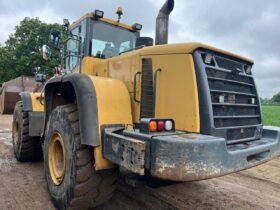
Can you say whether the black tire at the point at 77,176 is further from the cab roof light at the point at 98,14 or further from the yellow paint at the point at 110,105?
the cab roof light at the point at 98,14

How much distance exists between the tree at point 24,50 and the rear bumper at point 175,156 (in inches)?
1068

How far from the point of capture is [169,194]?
379 cm

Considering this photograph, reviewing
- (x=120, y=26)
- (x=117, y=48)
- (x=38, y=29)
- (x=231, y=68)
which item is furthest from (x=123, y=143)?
(x=38, y=29)

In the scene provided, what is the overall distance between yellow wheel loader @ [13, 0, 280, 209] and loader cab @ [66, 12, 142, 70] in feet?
2.46

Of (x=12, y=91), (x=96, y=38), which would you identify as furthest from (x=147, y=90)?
(x=12, y=91)

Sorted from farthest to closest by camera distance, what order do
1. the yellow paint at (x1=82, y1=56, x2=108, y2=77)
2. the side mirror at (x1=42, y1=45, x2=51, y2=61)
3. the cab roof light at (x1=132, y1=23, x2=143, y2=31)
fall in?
the cab roof light at (x1=132, y1=23, x2=143, y2=31) → the side mirror at (x1=42, y1=45, x2=51, y2=61) → the yellow paint at (x1=82, y1=56, x2=108, y2=77)

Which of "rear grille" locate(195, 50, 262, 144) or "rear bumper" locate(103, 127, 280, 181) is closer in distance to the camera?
"rear bumper" locate(103, 127, 280, 181)

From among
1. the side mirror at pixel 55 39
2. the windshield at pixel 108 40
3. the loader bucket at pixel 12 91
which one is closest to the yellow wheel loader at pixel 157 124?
the windshield at pixel 108 40

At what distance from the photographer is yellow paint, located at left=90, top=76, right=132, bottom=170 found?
2766 mm

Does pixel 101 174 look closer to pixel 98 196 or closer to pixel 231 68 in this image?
pixel 98 196

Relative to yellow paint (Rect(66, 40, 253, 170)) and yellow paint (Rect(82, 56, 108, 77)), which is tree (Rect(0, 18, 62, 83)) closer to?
yellow paint (Rect(82, 56, 108, 77))

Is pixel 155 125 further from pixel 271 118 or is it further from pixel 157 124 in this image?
pixel 271 118

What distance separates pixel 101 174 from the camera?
2.93 m

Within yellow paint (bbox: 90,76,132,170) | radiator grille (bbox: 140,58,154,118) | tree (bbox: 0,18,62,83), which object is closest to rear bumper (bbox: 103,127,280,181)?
yellow paint (bbox: 90,76,132,170)
